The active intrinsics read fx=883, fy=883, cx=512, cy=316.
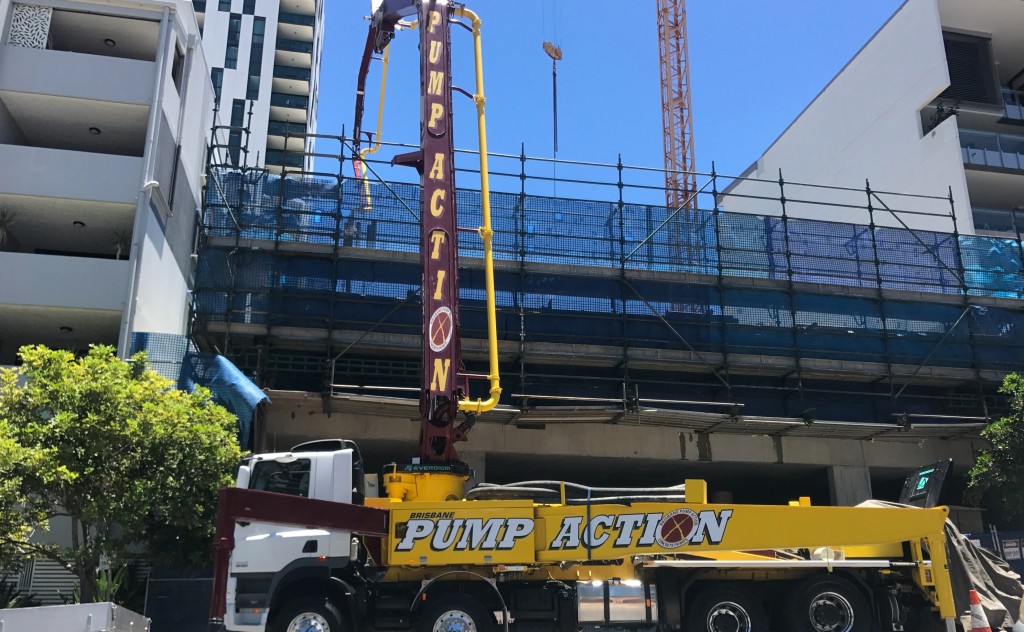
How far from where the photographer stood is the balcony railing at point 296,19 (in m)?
62.3

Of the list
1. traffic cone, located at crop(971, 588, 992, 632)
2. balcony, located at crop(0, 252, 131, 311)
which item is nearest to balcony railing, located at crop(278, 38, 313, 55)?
balcony, located at crop(0, 252, 131, 311)

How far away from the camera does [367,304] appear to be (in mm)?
22328

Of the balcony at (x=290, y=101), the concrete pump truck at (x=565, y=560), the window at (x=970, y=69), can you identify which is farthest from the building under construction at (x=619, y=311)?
the balcony at (x=290, y=101)

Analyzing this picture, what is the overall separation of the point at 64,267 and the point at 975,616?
18.9 metres

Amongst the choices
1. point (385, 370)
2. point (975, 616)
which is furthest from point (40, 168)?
point (975, 616)

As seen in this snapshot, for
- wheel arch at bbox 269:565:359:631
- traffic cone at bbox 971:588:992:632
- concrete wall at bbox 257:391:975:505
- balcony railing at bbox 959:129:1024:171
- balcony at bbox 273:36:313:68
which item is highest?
balcony at bbox 273:36:313:68

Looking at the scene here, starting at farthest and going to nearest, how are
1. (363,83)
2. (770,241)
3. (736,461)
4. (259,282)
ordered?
(770,241)
(736,461)
(259,282)
(363,83)

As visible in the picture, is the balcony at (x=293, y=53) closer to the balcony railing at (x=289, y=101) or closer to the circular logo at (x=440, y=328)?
the balcony railing at (x=289, y=101)

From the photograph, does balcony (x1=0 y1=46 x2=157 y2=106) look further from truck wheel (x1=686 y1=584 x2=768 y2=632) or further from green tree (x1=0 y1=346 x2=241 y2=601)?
truck wheel (x1=686 y1=584 x2=768 y2=632)

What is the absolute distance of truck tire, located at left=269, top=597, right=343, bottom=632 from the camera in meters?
11.0

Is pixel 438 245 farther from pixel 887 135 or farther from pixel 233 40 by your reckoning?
pixel 233 40

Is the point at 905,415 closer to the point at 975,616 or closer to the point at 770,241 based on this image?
the point at 770,241

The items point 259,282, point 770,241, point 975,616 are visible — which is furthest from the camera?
point 770,241

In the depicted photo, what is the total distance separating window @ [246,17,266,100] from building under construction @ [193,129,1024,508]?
3770 cm
